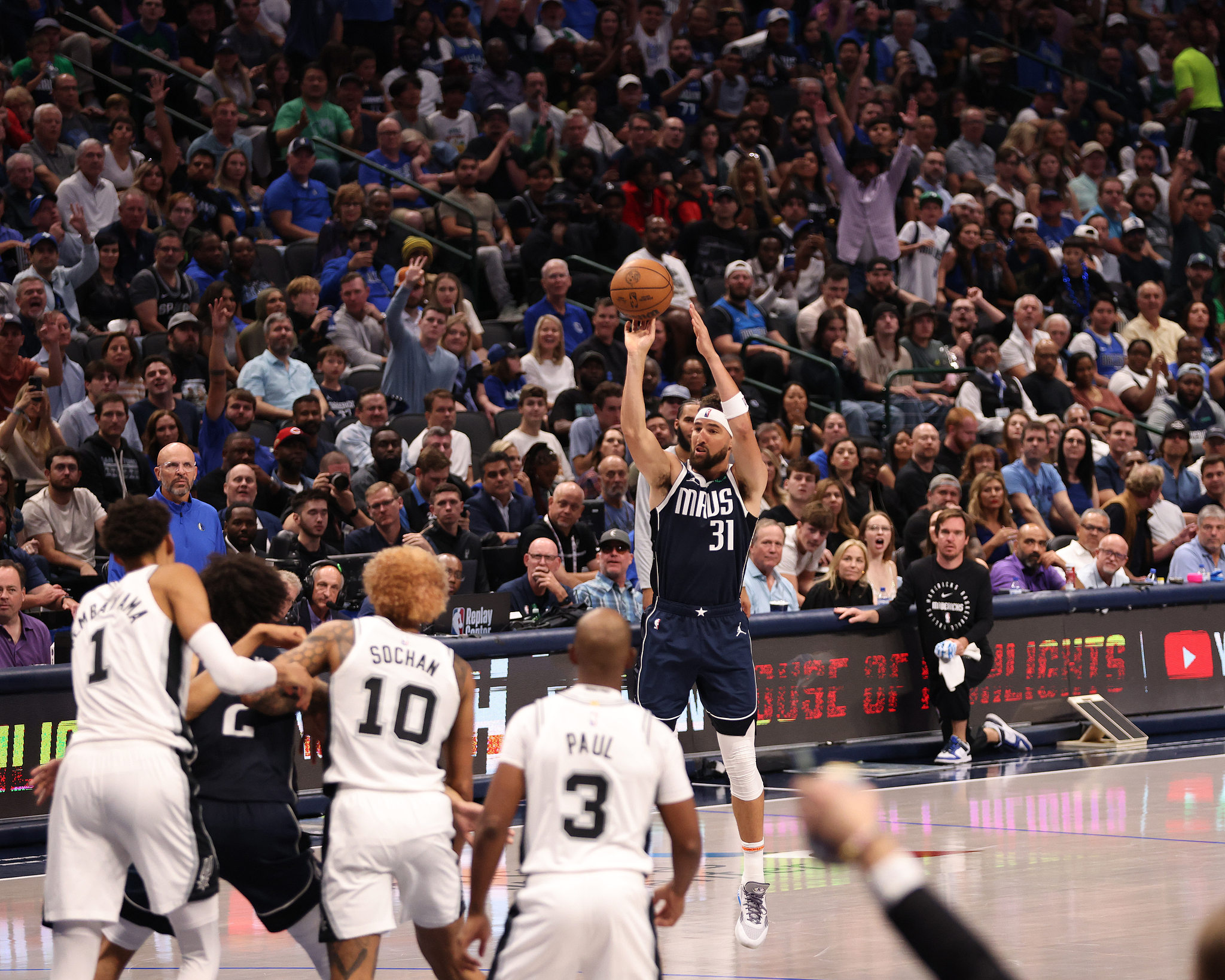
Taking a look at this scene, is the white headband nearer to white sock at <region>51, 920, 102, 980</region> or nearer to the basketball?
the basketball

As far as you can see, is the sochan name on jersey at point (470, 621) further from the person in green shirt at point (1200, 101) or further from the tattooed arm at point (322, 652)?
the person in green shirt at point (1200, 101)

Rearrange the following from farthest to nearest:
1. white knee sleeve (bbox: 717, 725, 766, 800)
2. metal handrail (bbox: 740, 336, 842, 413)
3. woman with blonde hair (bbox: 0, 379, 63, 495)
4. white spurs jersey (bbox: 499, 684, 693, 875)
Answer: metal handrail (bbox: 740, 336, 842, 413) < woman with blonde hair (bbox: 0, 379, 63, 495) < white knee sleeve (bbox: 717, 725, 766, 800) < white spurs jersey (bbox: 499, 684, 693, 875)

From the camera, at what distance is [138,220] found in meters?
15.1

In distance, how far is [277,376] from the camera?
14.2 m

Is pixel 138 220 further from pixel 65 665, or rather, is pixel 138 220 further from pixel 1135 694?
pixel 1135 694

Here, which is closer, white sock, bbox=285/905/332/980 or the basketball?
white sock, bbox=285/905/332/980

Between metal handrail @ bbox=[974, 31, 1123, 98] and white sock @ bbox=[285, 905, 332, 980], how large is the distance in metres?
21.8

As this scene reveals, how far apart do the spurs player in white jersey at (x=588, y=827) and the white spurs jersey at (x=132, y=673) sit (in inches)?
49.4

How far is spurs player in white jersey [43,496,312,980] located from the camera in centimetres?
554

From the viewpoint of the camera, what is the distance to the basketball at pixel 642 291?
30.2 feet

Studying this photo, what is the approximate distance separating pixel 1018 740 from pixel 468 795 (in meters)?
8.53

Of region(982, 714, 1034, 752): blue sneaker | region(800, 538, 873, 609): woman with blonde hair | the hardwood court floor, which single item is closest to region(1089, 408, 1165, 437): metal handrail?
region(982, 714, 1034, 752): blue sneaker

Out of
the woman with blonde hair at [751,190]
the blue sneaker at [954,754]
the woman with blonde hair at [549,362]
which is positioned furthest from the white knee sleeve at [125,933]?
the woman with blonde hair at [751,190]

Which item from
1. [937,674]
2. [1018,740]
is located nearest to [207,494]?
[937,674]
